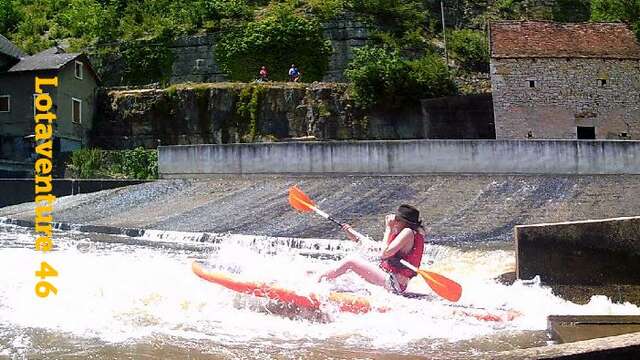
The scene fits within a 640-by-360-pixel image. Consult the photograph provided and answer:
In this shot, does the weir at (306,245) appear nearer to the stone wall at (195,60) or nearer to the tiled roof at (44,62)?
the tiled roof at (44,62)

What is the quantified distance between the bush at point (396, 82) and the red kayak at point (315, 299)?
19673 mm

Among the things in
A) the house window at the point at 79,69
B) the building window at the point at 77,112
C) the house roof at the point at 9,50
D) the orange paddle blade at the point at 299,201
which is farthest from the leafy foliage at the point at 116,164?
the orange paddle blade at the point at 299,201

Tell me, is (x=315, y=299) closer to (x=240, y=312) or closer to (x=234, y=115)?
(x=240, y=312)

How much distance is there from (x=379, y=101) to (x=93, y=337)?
2135 centimetres

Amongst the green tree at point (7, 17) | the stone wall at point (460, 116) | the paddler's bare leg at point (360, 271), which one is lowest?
the paddler's bare leg at point (360, 271)

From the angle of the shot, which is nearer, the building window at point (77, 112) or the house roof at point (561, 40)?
the house roof at point (561, 40)

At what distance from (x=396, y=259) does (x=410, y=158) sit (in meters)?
11.2

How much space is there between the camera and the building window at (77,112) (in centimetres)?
2864

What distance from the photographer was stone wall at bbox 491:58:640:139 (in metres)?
24.1

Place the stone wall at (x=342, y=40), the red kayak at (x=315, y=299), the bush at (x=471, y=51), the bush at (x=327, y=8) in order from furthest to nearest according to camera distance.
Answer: the bush at (x=327, y=8) → the stone wall at (x=342, y=40) → the bush at (x=471, y=51) → the red kayak at (x=315, y=299)

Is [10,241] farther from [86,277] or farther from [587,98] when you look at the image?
[587,98]

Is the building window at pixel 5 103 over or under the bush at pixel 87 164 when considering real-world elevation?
over

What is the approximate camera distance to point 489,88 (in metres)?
27.4

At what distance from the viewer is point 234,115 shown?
27.1 meters
